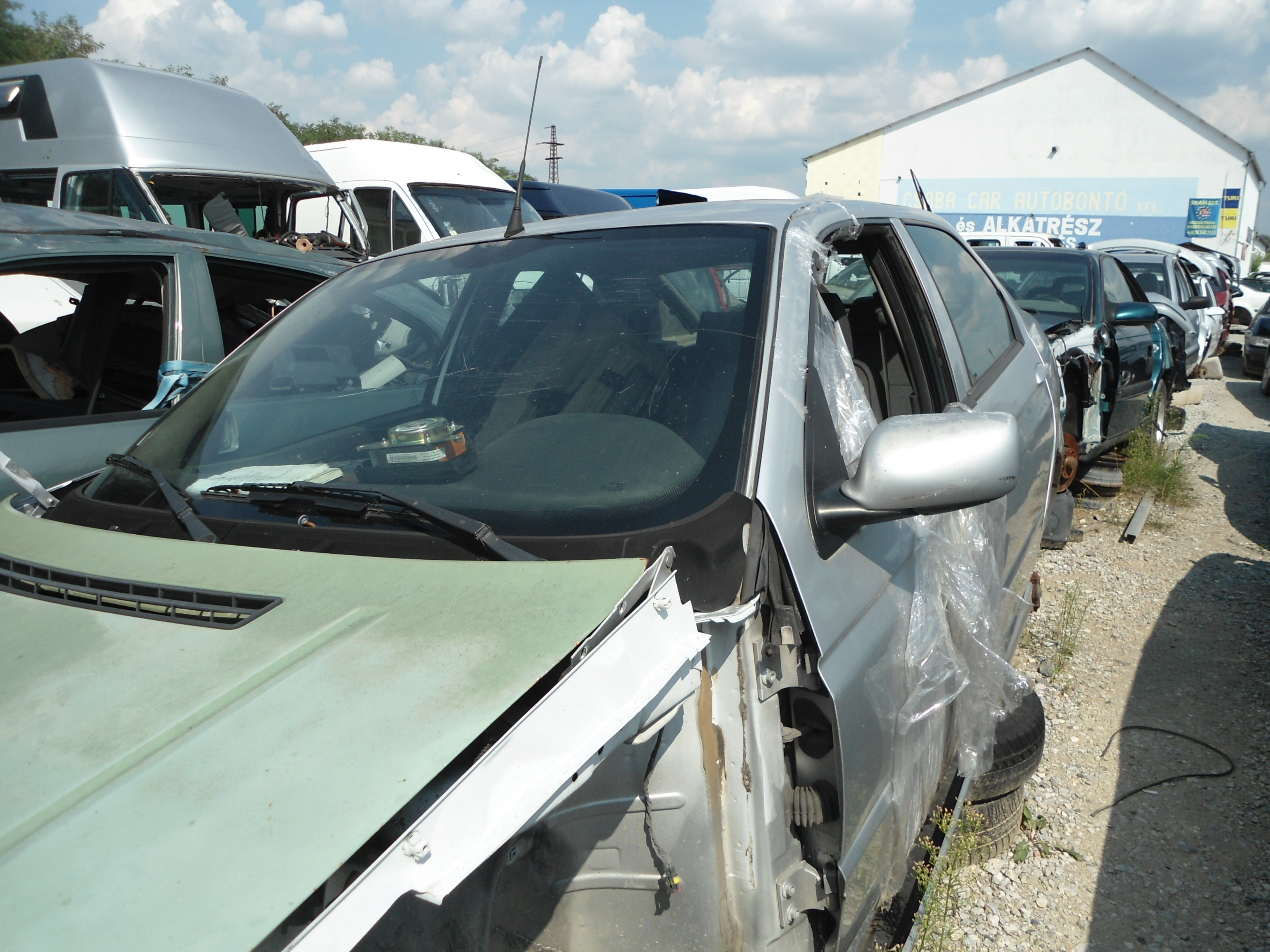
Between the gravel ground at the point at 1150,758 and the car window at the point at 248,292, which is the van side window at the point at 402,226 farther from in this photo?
the gravel ground at the point at 1150,758

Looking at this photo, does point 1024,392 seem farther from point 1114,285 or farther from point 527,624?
point 1114,285

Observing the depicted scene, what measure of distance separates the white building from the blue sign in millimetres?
39

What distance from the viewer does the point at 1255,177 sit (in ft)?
115

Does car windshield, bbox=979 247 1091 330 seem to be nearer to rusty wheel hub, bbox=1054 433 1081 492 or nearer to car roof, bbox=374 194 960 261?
rusty wheel hub, bbox=1054 433 1081 492

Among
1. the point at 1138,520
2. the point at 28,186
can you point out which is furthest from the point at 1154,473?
the point at 28,186

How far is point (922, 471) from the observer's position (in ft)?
5.25

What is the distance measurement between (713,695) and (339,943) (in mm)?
707

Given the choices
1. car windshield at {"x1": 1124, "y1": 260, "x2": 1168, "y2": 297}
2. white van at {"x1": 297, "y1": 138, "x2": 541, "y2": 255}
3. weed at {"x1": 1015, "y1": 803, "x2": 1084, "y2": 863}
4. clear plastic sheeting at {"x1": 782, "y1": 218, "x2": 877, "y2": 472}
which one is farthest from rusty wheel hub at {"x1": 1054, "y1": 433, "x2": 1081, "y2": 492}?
car windshield at {"x1": 1124, "y1": 260, "x2": 1168, "y2": 297}

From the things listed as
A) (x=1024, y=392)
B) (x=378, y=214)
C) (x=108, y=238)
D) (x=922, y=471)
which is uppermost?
(x=378, y=214)

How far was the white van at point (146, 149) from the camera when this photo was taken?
275 inches

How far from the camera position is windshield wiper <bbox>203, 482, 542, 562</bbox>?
1525mm

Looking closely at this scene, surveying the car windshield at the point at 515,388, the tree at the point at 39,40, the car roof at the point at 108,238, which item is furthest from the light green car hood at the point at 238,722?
the tree at the point at 39,40

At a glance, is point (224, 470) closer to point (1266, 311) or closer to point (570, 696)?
point (570, 696)

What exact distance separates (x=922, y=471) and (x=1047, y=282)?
589 centimetres
